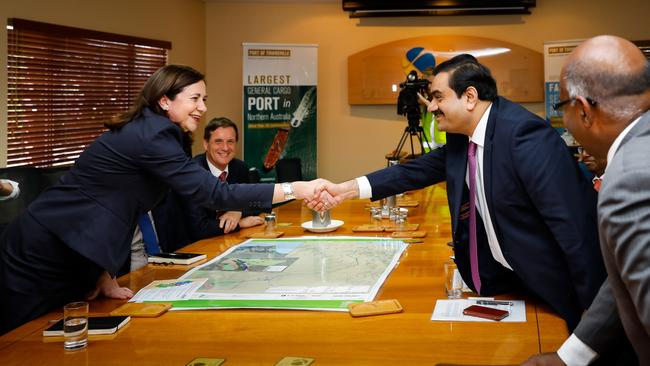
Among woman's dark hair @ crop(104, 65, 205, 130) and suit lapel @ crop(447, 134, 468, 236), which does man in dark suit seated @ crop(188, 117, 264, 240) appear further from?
suit lapel @ crop(447, 134, 468, 236)

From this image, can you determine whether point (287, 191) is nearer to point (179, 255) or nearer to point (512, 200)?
point (179, 255)

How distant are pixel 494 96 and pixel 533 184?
0.43 metres

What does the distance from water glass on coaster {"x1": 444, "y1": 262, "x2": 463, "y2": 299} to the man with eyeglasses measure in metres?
0.57

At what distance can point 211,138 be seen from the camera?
405 cm

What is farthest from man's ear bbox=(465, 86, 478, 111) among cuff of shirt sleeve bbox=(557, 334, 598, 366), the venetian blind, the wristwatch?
the venetian blind

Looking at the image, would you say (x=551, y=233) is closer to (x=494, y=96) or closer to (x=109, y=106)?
(x=494, y=96)

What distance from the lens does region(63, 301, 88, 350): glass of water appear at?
5.21 feet

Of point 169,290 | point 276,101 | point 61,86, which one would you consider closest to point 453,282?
point 169,290

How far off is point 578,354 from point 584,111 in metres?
0.53

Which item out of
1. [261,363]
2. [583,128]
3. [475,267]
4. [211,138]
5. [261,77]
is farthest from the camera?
[261,77]

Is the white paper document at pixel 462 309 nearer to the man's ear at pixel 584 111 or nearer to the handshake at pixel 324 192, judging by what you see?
the man's ear at pixel 584 111

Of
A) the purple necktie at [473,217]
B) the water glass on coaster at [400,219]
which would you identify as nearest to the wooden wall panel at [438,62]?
the water glass on coaster at [400,219]

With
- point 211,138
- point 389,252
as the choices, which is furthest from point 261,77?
point 389,252

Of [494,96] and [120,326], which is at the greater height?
[494,96]
